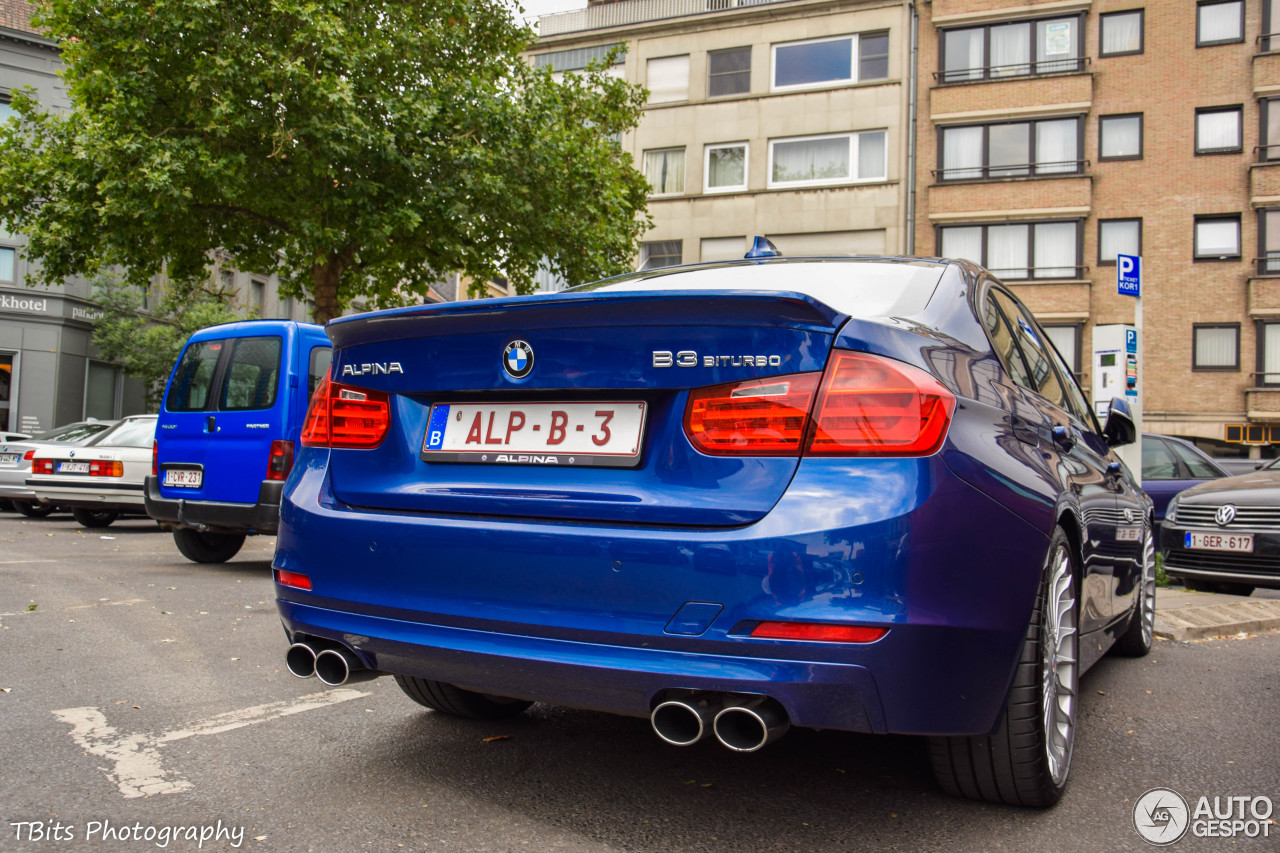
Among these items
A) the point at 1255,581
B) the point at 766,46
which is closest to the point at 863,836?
the point at 1255,581

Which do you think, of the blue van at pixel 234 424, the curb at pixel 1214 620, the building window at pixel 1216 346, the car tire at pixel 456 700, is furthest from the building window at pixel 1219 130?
the car tire at pixel 456 700

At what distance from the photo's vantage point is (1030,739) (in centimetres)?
266

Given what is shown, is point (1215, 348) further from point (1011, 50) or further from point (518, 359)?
point (518, 359)

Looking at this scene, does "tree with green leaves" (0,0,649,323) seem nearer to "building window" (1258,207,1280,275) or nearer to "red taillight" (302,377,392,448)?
"red taillight" (302,377,392,448)

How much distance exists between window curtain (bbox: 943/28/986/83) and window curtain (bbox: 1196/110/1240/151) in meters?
6.45

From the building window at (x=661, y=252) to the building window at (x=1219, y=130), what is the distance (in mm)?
15825

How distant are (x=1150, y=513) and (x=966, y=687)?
143 inches

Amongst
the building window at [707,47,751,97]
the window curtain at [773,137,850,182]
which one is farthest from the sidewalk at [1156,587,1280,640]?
the building window at [707,47,751,97]

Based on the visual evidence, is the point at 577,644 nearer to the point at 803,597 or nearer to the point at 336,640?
the point at 803,597

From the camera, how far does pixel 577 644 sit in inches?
96.7

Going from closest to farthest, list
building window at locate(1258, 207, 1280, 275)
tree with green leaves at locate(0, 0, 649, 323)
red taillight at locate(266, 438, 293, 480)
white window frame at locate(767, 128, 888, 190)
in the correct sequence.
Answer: red taillight at locate(266, 438, 293, 480)
tree with green leaves at locate(0, 0, 649, 323)
building window at locate(1258, 207, 1280, 275)
white window frame at locate(767, 128, 888, 190)

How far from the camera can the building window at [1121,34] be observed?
1224 inches

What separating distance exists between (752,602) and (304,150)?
A: 15719 millimetres

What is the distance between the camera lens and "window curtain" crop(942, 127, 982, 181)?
32.4 metres
